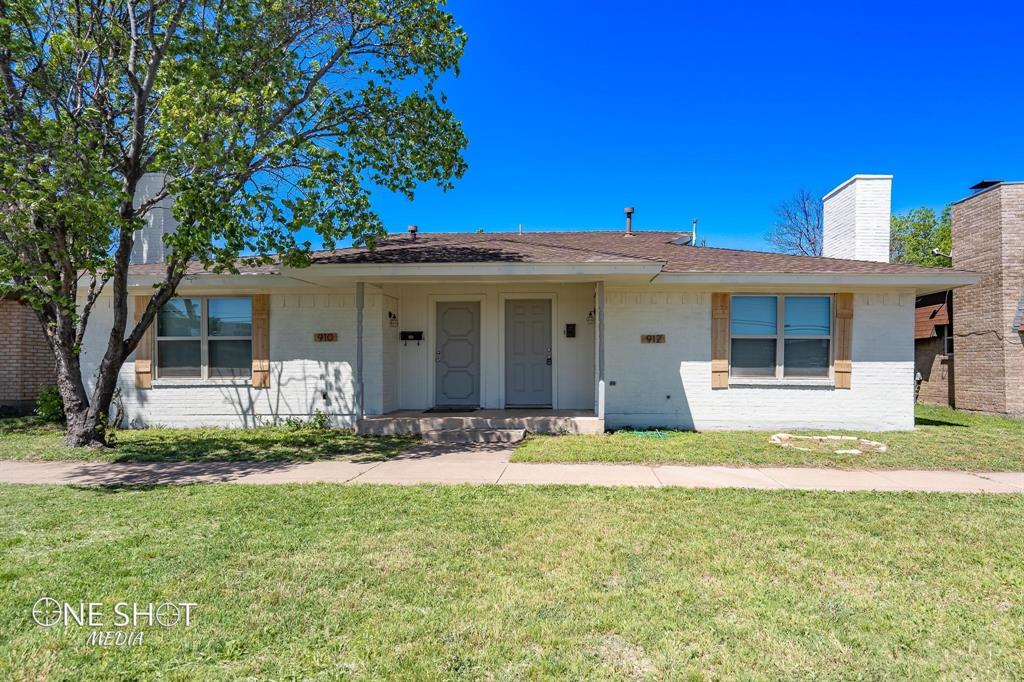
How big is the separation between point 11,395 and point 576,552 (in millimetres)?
13502

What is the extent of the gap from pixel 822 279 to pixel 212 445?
9825 millimetres

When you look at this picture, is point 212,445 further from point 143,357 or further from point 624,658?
point 624,658

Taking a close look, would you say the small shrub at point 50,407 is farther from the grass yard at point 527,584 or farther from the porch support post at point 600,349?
the porch support post at point 600,349

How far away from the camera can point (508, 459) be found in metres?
7.23

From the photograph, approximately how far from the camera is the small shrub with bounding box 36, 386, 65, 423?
10352mm

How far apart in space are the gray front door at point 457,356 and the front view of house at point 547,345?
0.09 ft

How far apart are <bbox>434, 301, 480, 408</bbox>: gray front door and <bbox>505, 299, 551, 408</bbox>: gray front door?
60cm

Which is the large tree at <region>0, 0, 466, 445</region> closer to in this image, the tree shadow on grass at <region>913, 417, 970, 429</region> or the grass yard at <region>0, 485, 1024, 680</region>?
the grass yard at <region>0, 485, 1024, 680</region>

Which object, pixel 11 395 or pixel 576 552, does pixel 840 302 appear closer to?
pixel 576 552

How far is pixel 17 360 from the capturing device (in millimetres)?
11852

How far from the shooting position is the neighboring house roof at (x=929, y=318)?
45.1 ft

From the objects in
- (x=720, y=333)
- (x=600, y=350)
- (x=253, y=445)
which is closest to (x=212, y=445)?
(x=253, y=445)

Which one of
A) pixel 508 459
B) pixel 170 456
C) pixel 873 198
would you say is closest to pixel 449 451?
pixel 508 459

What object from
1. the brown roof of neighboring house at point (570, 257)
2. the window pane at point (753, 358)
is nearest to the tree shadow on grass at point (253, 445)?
the brown roof of neighboring house at point (570, 257)
